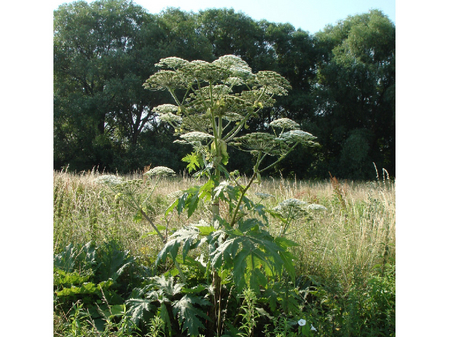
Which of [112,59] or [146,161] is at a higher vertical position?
[112,59]

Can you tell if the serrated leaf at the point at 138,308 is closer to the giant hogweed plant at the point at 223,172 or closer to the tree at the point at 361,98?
the giant hogweed plant at the point at 223,172

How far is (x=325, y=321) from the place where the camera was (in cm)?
207

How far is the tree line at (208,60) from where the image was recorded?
15391 millimetres

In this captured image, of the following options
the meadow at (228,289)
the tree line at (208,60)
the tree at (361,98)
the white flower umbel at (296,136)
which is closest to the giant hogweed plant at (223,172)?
the white flower umbel at (296,136)

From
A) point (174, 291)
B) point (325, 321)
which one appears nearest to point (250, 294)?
point (174, 291)

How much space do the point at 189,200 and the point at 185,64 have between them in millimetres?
794

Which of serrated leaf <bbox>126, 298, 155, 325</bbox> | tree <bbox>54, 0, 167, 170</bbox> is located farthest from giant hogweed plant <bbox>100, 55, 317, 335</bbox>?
tree <bbox>54, 0, 167, 170</bbox>

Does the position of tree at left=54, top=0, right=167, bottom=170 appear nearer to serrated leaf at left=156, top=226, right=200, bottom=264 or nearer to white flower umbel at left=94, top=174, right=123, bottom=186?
white flower umbel at left=94, top=174, right=123, bottom=186

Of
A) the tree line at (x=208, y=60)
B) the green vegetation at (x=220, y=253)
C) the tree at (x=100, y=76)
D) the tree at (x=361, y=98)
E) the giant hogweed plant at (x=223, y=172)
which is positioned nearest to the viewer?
the giant hogweed plant at (x=223, y=172)

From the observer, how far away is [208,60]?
16.7 metres

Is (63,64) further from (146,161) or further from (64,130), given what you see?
(146,161)

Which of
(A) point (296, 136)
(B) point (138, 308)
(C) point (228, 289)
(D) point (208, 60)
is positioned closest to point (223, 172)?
(A) point (296, 136)
